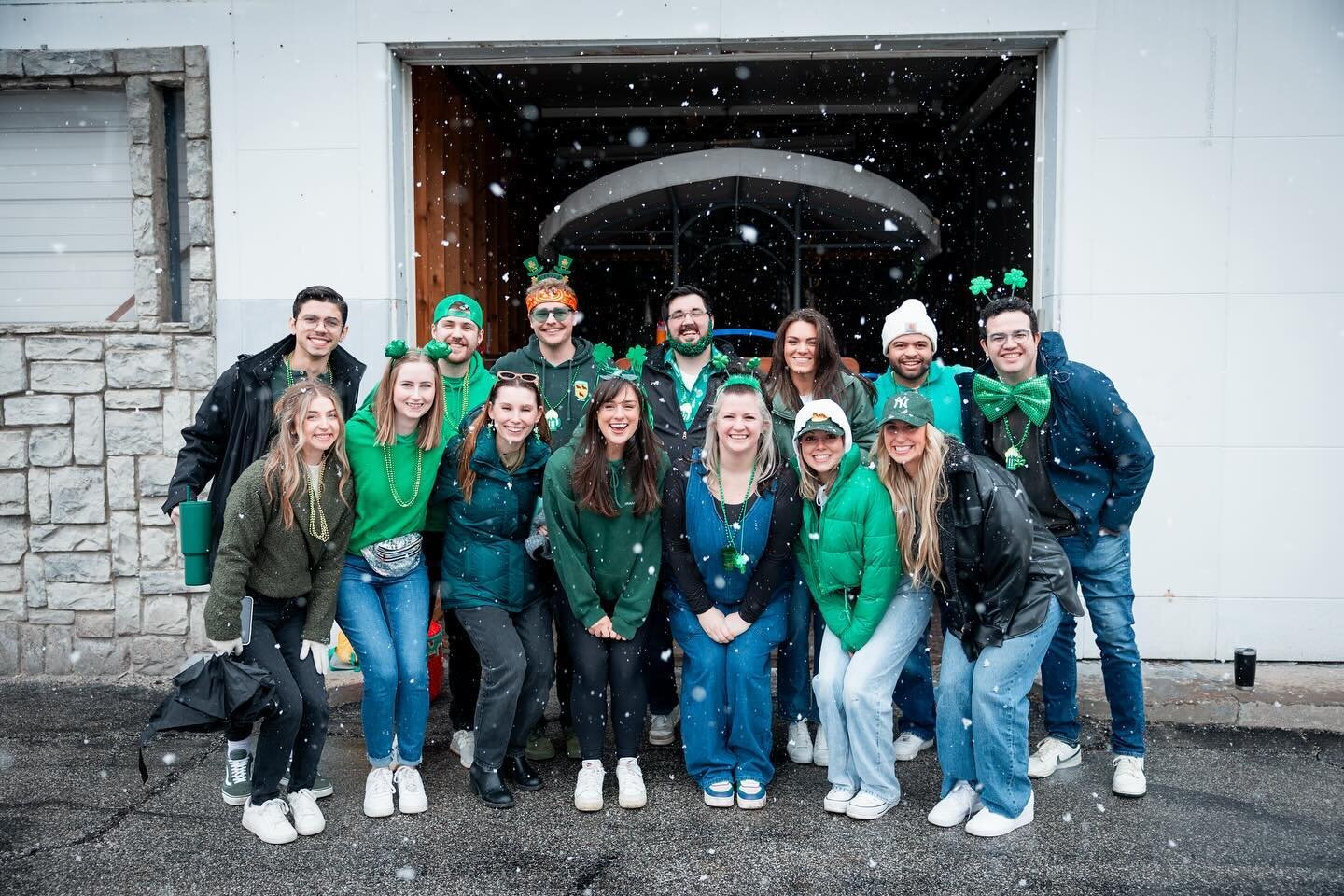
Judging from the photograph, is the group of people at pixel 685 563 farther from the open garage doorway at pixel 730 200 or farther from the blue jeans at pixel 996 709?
the open garage doorway at pixel 730 200

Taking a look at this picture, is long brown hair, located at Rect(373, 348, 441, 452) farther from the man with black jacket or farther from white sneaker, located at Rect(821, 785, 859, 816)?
white sneaker, located at Rect(821, 785, 859, 816)

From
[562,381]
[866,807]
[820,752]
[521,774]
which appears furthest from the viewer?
[562,381]

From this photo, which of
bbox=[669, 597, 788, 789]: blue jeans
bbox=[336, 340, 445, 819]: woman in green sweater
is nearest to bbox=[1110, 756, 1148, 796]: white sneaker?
bbox=[669, 597, 788, 789]: blue jeans

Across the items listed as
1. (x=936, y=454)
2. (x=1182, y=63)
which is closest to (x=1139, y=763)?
(x=936, y=454)

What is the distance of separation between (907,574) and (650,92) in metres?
6.47

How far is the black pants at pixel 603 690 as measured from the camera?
395 centimetres

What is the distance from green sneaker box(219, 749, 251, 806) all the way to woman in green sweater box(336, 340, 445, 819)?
0.45 m

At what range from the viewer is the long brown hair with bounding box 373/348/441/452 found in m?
3.87

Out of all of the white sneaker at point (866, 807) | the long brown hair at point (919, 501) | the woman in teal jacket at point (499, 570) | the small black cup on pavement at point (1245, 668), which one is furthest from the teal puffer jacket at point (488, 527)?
the small black cup on pavement at point (1245, 668)

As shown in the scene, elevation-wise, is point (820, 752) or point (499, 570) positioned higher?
point (499, 570)

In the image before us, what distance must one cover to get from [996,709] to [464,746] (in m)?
2.25

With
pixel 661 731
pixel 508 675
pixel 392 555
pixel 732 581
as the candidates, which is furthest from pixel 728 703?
pixel 392 555

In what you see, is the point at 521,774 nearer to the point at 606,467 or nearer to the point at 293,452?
the point at 606,467

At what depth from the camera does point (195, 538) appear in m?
3.80
